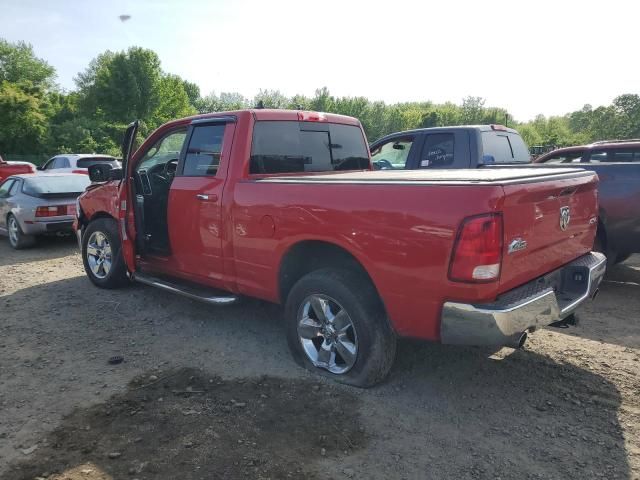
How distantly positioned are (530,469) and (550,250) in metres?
1.40

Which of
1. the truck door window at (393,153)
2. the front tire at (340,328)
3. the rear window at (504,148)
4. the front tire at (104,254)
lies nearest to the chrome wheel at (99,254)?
the front tire at (104,254)

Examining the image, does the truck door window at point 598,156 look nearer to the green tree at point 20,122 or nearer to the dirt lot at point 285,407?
the dirt lot at point 285,407

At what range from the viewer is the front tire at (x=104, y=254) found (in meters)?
5.75

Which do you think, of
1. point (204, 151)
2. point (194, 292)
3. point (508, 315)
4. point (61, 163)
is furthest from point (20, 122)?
point (508, 315)

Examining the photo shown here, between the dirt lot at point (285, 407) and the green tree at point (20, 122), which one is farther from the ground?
the green tree at point (20, 122)

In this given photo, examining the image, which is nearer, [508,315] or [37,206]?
[508,315]

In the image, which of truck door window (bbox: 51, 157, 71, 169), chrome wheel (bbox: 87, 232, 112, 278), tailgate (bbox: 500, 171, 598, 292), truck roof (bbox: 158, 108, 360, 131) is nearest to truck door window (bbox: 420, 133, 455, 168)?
truck roof (bbox: 158, 108, 360, 131)

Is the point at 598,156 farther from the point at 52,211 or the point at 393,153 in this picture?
the point at 52,211

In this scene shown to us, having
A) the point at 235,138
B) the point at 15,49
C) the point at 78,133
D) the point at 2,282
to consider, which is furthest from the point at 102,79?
the point at 235,138

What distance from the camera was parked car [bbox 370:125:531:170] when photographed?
22.2 feet

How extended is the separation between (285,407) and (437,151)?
4.93 metres

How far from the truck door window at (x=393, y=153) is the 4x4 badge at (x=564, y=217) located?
170 inches

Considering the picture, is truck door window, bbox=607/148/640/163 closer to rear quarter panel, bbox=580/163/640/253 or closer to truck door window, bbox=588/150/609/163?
truck door window, bbox=588/150/609/163

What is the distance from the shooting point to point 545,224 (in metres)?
3.10
